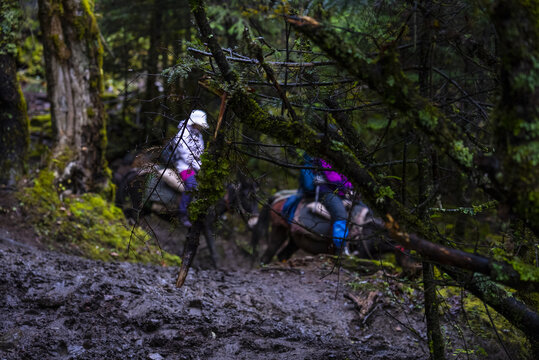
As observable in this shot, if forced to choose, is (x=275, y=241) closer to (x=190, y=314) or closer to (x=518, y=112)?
(x=190, y=314)

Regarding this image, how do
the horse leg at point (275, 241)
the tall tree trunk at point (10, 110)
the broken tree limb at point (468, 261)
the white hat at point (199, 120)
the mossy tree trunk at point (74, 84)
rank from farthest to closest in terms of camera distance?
the horse leg at point (275, 241) → the mossy tree trunk at point (74, 84) → the tall tree trunk at point (10, 110) → the white hat at point (199, 120) → the broken tree limb at point (468, 261)

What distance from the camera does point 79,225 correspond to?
24.1 feet

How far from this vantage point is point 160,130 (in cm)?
324

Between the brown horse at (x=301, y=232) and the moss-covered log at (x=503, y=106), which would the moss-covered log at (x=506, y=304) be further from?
the brown horse at (x=301, y=232)

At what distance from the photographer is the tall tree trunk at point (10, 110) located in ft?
22.8

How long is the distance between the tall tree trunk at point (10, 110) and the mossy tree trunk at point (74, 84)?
1.73 feet

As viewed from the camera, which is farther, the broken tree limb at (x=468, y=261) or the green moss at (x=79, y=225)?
the green moss at (x=79, y=225)

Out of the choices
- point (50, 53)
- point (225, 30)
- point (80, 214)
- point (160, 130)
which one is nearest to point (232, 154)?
point (160, 130)

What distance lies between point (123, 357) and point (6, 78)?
555cm

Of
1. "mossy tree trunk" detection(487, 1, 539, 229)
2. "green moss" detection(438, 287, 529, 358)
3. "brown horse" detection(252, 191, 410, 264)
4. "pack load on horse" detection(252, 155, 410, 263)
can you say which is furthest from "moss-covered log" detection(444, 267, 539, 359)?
"brown horse" detection(252, 191, 410, 264)

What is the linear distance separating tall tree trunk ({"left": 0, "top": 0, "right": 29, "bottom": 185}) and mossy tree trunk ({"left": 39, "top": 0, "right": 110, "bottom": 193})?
1.73 ft

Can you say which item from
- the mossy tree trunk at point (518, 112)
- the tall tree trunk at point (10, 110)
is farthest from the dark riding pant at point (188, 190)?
the tall tree trunk at point (10, 110)

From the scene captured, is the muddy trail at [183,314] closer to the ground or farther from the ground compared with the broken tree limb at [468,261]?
closer to the ground

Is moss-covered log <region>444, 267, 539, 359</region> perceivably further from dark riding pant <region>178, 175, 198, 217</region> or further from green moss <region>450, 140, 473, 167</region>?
dark riding pant <region>178, 175, 198, 217</region>
